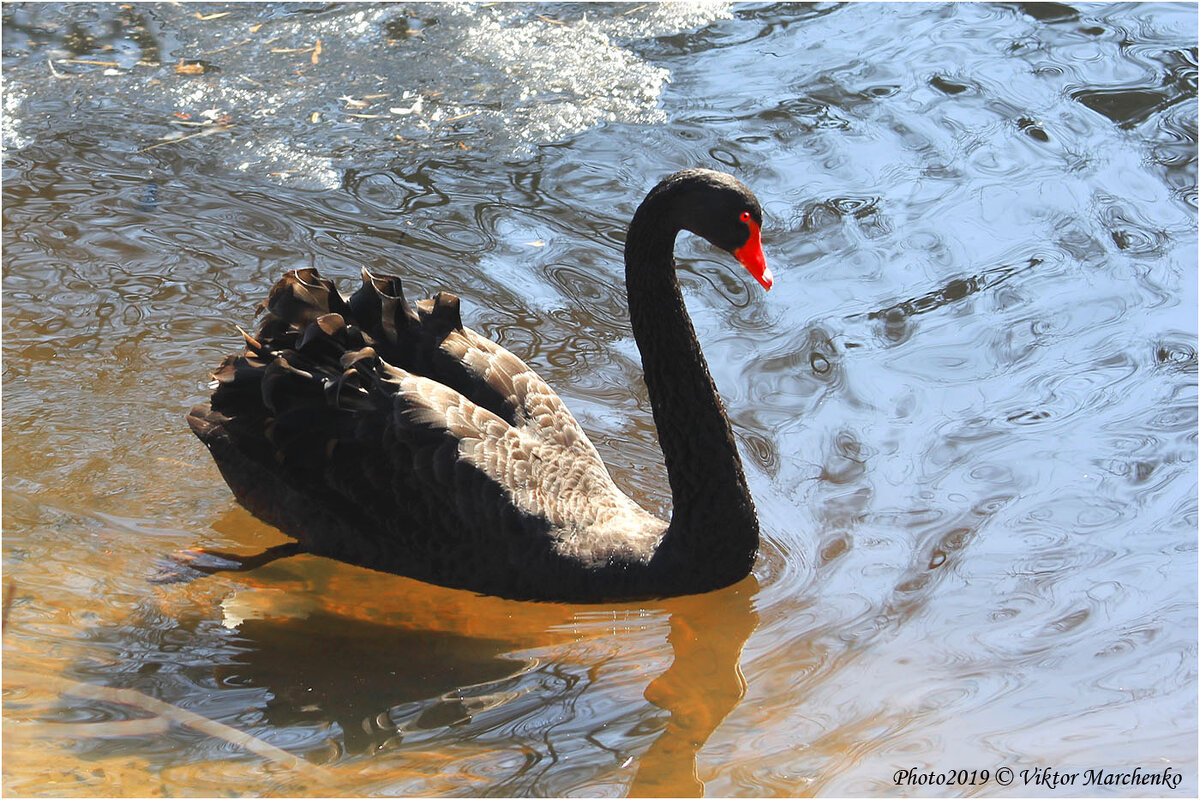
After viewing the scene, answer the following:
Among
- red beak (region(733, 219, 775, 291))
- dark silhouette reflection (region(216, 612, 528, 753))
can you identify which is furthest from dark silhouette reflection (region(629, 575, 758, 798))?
red beak (region(733, 219, 775, 291))

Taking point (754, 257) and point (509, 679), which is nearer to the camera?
point (509, 679)

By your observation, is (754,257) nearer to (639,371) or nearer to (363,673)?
(639,371)

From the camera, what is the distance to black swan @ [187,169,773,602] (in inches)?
162

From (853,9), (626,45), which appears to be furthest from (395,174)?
(853,9)

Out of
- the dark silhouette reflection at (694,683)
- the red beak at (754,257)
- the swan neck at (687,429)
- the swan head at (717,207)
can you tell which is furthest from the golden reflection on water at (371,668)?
A: the swan head at (717,207)

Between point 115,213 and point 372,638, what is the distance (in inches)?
115

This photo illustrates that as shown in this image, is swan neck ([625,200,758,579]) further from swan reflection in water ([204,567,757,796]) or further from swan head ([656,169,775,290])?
swan reflection in water ([204,567,757,796])

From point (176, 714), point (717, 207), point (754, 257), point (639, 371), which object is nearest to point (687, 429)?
point (754, 257)

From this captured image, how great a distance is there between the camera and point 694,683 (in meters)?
3.92

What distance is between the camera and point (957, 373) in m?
5.18

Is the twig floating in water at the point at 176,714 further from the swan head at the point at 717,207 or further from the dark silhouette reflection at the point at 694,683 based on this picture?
the swan head at the point at 717,207

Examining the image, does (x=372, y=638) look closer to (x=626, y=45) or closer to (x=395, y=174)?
(x=395, y=174)

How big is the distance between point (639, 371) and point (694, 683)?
1.73m

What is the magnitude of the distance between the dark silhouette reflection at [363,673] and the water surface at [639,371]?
2 centimetres
